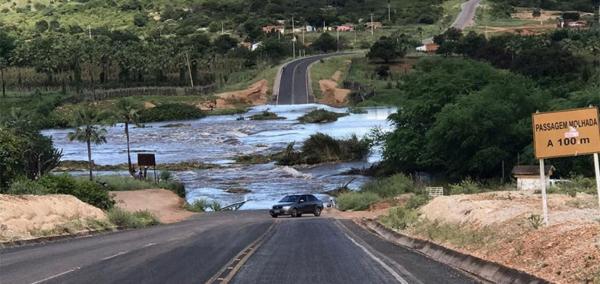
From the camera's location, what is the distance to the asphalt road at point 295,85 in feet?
428

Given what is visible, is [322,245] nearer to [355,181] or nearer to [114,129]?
[355,181]

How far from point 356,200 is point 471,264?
33.8m

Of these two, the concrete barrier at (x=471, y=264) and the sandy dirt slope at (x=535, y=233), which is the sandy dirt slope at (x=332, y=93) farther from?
the concrete barrier at (x=471, y=264)

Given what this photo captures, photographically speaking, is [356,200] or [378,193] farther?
[378,193]

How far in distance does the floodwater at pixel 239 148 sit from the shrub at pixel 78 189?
17.6 m

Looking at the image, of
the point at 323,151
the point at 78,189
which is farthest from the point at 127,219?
the point at 323,151

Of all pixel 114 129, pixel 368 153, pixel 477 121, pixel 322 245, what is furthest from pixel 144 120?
pixel 322 245

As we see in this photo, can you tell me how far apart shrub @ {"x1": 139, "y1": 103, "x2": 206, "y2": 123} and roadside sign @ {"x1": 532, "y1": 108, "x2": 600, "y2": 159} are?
11477cm

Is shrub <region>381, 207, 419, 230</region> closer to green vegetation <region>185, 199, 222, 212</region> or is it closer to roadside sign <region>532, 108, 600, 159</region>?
roadside sign <region>532, 108, 600, 159</region>

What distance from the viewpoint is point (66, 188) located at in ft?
121

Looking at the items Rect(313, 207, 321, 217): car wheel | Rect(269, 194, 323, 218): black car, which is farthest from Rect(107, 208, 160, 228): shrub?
Rect(313, 207, 321, 217): car wheel

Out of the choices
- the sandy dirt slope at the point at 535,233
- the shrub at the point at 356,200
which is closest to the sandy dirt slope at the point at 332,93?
the shrub at the point at 356,200

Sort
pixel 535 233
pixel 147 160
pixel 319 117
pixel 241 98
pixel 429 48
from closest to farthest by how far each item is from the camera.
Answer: pixel 535 233 < pixel 147 160 < pixel 319 117 < pixel 241 98 < pixel 429 48

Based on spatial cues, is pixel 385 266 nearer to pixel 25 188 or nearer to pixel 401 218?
pixel 401 218
